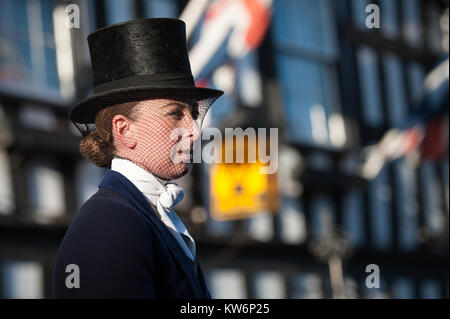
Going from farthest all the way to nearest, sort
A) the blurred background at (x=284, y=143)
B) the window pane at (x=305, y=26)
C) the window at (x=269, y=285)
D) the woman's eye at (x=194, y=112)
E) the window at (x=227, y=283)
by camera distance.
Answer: the window pane at (x=305, y=26), the window at (x=269, y=285), the window at (x=227, y=283), the blurred background at (x=284, y=143), the woman's eye at (x=194, y=112)

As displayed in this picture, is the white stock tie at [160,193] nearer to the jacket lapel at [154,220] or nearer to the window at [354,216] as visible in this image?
the jacket lapel at [154,220]

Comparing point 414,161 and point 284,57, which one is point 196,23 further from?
point 414,161

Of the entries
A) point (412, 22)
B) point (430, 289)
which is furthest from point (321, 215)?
point (412, 22)

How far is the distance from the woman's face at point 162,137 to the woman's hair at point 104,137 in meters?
0.04

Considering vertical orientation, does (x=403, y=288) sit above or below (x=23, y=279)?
above

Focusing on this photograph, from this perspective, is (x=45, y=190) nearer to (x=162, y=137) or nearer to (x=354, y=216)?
(x=354, y=216)

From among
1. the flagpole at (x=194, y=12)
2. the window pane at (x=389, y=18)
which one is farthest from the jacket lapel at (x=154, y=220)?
the window pane at (x=389, y=18)

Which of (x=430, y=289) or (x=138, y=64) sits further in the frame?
(x=430, y=289)

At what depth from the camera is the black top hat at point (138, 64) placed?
6.91ft

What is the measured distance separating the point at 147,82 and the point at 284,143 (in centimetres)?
1181

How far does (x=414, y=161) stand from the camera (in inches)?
674

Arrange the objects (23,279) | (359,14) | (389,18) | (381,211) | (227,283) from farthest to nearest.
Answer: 1. (389,18)
2. (359,14)
3. (381,211)
4. (227,283)
5. (23,279)

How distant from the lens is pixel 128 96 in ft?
6.89
